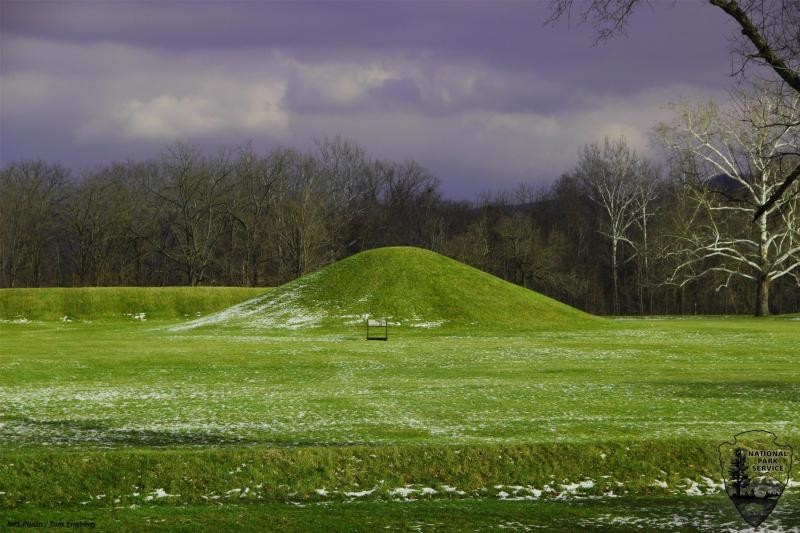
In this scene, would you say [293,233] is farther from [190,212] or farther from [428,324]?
[428,324]

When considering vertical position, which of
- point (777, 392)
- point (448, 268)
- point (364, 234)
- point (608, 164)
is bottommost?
point (777, 392)

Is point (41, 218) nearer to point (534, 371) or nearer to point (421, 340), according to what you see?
point (421, 340)

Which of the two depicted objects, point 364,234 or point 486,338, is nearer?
point 486,338

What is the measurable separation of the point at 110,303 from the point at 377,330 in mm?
42762

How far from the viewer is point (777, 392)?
87.8 feet

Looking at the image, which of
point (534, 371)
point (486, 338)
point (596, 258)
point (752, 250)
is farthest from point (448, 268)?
point (596, 258)

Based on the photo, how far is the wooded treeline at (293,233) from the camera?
11156cm

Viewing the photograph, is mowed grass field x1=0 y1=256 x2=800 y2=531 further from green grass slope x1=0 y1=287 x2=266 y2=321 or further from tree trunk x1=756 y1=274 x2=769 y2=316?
green grass slope x1=0 y1=287 x2=266 y2=321

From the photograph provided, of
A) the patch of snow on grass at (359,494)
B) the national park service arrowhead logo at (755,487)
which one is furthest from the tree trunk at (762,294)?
the patch of snow on grass at (359,494)

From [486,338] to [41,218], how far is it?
90371mm

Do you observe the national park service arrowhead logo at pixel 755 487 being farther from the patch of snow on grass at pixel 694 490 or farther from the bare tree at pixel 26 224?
the bare tree at pixel 26 224

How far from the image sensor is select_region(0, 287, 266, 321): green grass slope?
278ft

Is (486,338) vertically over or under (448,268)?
under

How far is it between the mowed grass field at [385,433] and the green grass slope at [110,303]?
41977 millimetres
